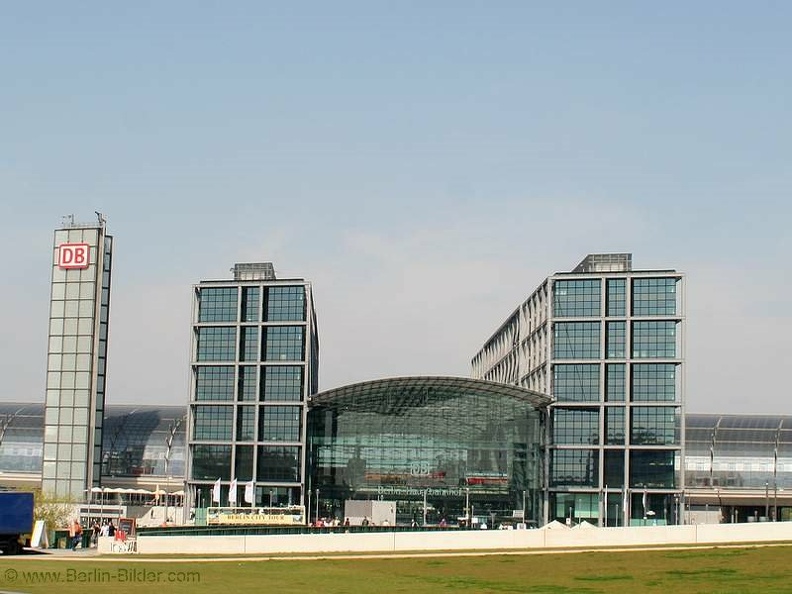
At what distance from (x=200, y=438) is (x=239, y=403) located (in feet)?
22.1

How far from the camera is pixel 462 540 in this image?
71500 millimetres

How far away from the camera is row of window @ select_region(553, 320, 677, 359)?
496 ft


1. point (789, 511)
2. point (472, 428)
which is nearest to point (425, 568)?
point (472, 428)

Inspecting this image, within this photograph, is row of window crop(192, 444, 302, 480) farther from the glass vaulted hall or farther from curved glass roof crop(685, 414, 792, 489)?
curved glass roof crop(685, 414, 792, 489)

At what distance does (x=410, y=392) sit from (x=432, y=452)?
7.90 metres

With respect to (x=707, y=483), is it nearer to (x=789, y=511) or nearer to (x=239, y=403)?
(x=789, y=511)

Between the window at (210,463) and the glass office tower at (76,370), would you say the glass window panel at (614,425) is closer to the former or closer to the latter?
the window at (210,463)

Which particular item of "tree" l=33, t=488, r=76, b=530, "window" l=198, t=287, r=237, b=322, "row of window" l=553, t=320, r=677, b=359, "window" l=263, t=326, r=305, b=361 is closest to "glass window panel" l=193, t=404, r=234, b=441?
"window" l=263, t=326, r=305, b=361

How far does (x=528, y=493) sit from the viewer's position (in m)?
151

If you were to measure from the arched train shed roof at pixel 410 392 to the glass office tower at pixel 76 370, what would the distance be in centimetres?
2668

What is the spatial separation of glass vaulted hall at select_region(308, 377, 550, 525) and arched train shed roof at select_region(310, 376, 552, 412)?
0.12m

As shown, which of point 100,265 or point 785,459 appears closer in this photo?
point 100,265

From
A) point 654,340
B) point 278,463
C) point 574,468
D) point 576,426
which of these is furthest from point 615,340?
point 278,463

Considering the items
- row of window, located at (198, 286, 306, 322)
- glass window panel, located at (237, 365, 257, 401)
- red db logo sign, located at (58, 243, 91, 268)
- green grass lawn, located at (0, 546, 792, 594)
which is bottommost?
green grass lawn, located at (0, 546, 792, 594)
